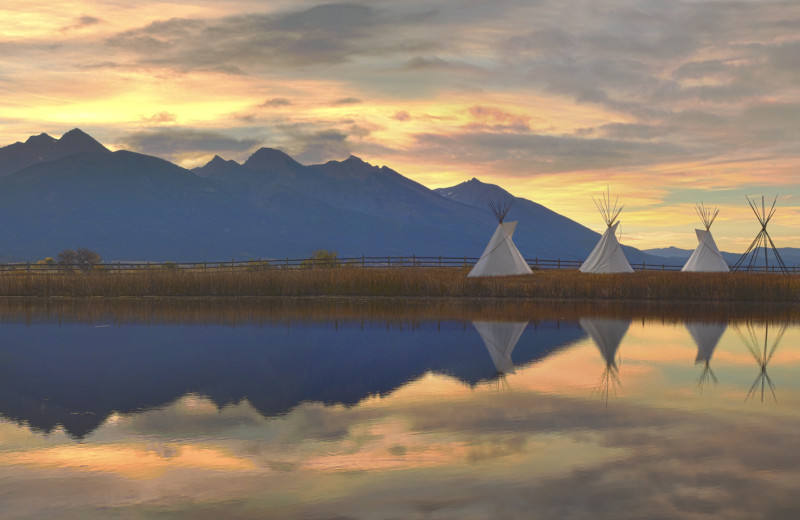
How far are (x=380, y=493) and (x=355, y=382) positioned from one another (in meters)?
7.78

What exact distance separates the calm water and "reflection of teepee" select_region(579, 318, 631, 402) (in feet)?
0.42

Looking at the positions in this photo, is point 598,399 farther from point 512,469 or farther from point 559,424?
point 512,469

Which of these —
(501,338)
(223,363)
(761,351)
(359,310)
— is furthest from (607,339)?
(359,310)

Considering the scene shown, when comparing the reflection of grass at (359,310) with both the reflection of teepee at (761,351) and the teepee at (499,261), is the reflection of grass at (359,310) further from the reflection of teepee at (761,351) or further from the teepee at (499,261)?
the teepee at (499,261)

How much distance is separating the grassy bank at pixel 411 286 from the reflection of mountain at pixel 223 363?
14.6 m

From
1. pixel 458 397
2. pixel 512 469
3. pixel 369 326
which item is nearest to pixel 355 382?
pixel 458 397

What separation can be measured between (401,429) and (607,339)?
13007 millimetres

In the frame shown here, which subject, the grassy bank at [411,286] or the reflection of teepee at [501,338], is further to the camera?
the grassy bank at [411,286]

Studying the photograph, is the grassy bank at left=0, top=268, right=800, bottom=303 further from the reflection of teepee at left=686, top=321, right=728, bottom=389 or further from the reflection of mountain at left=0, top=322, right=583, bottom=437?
the reflection of mountain at left=0, top=322, right=583, bottom=437

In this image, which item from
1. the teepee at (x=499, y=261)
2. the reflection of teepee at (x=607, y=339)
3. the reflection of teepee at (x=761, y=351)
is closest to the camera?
the reflection of teepee at (x=761, y=351)

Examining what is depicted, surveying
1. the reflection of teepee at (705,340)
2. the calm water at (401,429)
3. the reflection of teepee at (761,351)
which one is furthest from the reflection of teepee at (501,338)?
the reflection of teepee at (761,351)

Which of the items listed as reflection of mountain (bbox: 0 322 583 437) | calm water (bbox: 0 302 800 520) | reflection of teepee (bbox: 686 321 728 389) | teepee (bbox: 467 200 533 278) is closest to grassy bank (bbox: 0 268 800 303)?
teepee (bbox: 467 200 533 278)

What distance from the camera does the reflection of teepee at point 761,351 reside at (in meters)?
16.1

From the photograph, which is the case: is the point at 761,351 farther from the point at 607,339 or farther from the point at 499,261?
the point at 499,261
